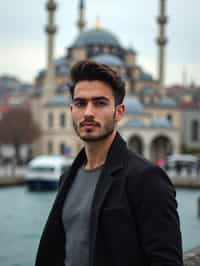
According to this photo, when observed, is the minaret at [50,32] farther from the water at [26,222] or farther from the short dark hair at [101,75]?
the short dark hair at [101,75]

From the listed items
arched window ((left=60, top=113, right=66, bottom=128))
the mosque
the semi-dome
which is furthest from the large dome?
arched window ((left=60, top=113, right=66, bottom=128))

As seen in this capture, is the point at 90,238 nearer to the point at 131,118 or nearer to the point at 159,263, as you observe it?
the point at 159,263

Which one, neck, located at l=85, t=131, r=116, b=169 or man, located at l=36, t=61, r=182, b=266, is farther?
neck, located at l=85, t=131, r=116, b=169

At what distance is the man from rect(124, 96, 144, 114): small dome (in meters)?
51.4

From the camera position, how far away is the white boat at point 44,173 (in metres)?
32.3

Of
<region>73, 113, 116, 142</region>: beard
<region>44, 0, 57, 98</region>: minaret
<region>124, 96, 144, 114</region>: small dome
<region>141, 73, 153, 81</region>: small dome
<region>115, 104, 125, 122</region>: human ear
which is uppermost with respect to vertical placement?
<region>44, 0, 57, 98</region>: minaret

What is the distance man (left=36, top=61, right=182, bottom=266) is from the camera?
2588 millimetres

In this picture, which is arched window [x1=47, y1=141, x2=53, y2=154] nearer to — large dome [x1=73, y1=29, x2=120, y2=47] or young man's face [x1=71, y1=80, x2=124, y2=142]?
large dome [x1=73, y1=29, x2=120, y2=47]

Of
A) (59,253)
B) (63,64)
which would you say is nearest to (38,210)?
(59,253)

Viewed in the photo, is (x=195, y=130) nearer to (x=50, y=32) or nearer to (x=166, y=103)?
(x=166, y=103)

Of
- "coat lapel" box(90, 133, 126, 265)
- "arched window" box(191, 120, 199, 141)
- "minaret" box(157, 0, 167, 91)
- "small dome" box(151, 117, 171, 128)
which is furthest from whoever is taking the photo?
"arched window" box(191, 120, 199, 141)

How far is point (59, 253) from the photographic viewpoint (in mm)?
3033

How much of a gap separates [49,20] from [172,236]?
53091mm

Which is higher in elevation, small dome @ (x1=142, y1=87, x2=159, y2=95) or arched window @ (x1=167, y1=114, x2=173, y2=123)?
small dome @ (x1=142, y1=87, x2=159, y2=95)
